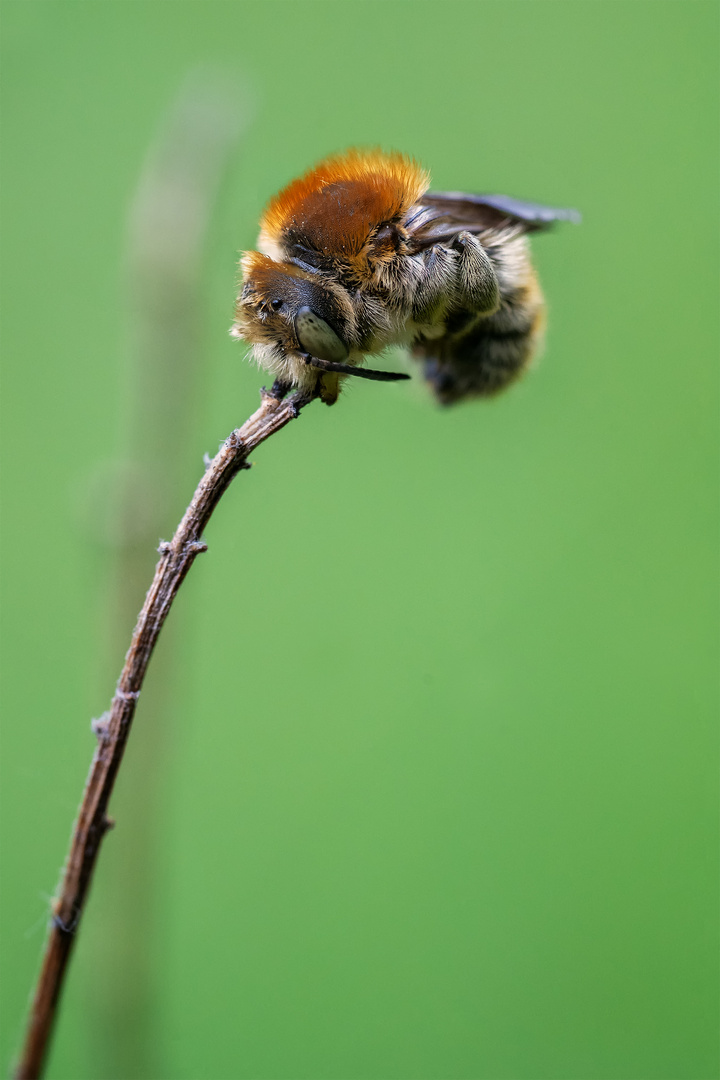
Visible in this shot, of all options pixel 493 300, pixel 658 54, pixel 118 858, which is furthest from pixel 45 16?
Result: pixel 118 858

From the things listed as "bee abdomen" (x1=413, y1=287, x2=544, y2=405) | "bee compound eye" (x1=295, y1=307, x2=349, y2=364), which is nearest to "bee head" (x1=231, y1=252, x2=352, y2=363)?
"bee compound eye" (x1=295, y1=307, x2=349, y2=364)

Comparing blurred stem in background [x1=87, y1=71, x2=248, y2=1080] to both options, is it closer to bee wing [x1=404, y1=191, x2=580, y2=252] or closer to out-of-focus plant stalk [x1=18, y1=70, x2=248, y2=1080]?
out-of-focus plant stalk [x1=18, y1=70, x2=248, y2=1080]

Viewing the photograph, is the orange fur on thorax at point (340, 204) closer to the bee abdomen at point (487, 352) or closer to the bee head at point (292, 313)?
the bee head at point (292, 313)

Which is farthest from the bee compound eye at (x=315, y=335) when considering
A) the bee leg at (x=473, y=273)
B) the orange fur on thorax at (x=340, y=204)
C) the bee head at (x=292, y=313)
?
the bee leg at (x=473, y=273)

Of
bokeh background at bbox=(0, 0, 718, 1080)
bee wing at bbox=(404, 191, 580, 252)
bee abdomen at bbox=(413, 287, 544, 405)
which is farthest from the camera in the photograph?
bokeh background at bbox=(0, 0, 718, 1080)

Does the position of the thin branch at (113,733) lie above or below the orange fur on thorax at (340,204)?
below

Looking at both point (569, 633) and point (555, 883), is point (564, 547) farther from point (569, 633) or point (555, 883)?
point (555, 883)
